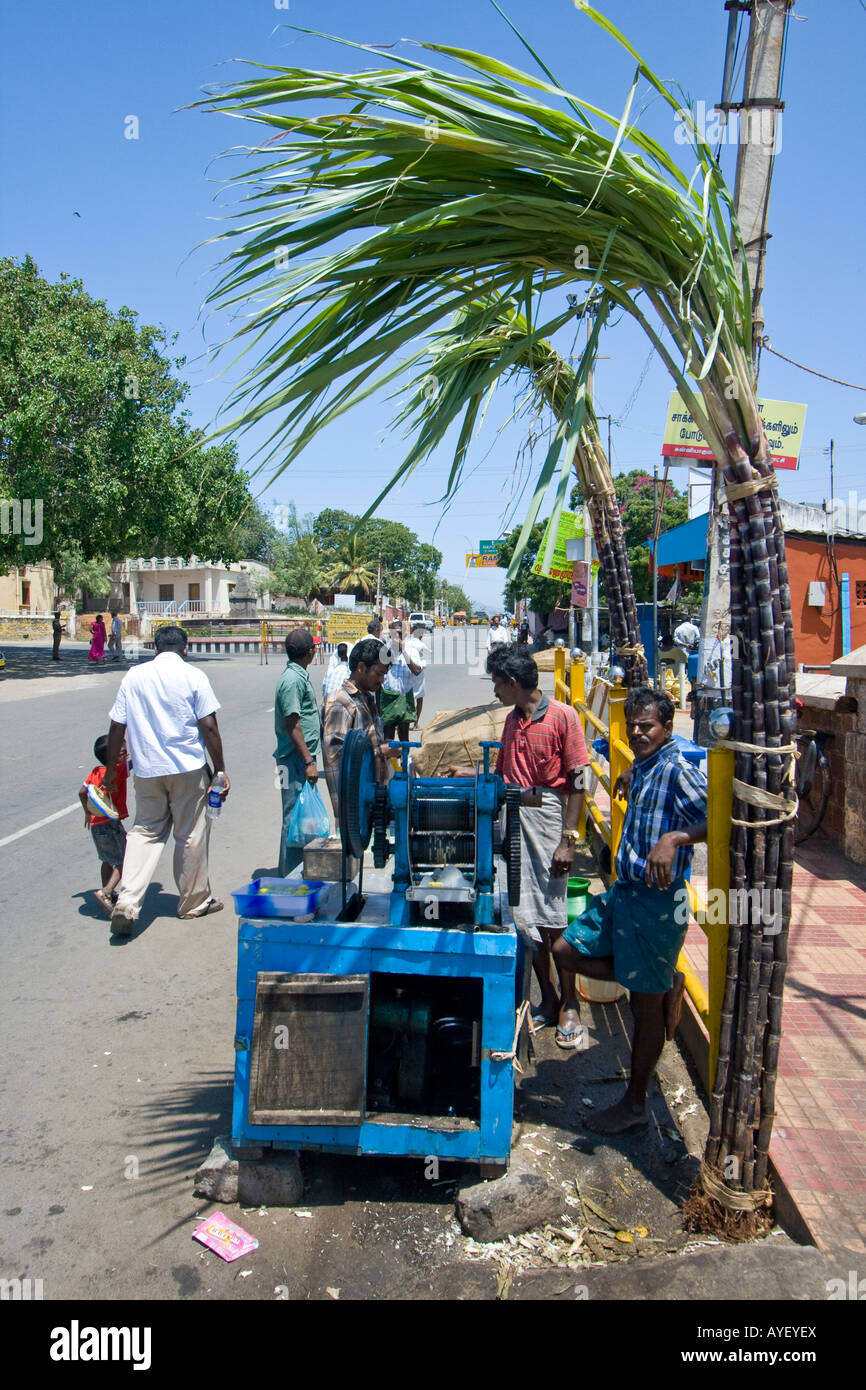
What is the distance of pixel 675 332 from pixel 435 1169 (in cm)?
293

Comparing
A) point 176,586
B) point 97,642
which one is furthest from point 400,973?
point 176,586

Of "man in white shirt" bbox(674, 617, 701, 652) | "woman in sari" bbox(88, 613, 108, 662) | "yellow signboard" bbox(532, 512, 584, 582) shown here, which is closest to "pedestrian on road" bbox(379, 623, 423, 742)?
"yellow signboard" bbox(532, 512, 584, 582)

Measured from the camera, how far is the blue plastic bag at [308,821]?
19.3 ft

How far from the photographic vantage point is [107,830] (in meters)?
6.06

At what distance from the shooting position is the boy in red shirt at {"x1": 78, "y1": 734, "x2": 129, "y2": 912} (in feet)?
19.8

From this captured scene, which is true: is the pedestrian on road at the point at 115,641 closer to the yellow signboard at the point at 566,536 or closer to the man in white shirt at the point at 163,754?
the yellow signboard at the point at 566,536

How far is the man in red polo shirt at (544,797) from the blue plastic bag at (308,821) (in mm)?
1614

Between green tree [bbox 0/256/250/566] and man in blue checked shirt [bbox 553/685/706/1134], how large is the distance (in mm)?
20837

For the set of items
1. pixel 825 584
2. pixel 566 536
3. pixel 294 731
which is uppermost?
pixel 825 584

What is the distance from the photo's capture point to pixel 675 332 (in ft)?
9.95

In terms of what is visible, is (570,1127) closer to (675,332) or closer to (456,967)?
(456,967)

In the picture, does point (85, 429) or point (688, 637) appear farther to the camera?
point (85, 429)

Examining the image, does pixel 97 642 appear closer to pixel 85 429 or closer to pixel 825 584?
pixel 85 429

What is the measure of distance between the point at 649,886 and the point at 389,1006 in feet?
3.54
